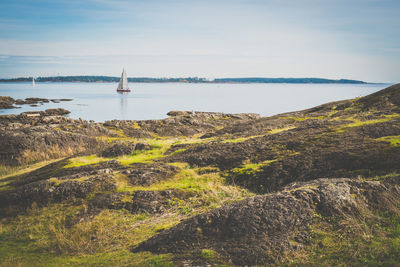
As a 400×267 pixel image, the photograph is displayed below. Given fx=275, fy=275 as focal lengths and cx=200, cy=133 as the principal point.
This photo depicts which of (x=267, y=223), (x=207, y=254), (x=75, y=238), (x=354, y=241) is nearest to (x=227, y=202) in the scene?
(x=267, y=223)

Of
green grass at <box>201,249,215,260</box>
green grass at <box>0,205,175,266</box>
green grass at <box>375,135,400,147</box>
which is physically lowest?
green grass at <box>0,205,175,266</box>

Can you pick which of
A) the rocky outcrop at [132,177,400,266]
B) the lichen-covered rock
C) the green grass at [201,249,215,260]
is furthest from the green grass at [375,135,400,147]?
the lichen-covered rock

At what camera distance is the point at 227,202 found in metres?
13.7

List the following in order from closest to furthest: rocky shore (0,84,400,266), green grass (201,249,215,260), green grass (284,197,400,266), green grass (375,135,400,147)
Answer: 1. green grass (284,197,400,266)
2. green grass (201,249,215,260)
3. rocky shore (0,84,400,266)
4. green grass (375,135,400,147)

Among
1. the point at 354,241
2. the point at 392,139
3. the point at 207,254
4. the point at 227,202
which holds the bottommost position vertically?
the point at 227,202

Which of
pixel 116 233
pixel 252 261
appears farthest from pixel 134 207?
pixel 252 261

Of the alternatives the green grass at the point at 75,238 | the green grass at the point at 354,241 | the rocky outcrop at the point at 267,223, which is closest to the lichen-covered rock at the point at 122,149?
the green grass at the point at 75,238

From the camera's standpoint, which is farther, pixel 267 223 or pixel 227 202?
pixel 227 202

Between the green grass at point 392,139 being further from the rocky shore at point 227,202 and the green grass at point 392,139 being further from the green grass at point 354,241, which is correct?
the green grass at point 354,241

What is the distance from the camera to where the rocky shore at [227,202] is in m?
8.12

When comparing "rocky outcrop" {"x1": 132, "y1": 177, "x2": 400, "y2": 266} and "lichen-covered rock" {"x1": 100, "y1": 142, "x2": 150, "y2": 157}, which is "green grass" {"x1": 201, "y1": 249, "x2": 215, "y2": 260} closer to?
"rocky outcrop" {"x1": 132, "y1": 177, "x2": 400, "y2": 266}

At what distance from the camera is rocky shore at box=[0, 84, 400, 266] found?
812cm

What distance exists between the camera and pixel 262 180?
15.9 meters

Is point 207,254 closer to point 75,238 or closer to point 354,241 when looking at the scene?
point 354,241
